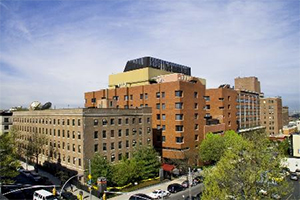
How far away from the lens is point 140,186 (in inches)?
1984

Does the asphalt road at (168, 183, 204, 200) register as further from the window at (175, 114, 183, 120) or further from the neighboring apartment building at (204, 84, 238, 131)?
the neighboring apartment building at (204, 84, 238, 131)

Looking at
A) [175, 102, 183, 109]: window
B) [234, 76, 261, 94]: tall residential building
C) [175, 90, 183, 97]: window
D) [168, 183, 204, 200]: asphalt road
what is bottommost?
[168, 183, 204, 200]: asphalt road

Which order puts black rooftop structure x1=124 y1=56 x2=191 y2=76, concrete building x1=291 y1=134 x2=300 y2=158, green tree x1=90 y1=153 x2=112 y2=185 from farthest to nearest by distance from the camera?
1. black rooftop structure x1=124 y1=56 x2=191 y2=76
2. concrete building x1=291 y1=134 x2=300 y2=158
3. green tree x1=90 y1=153 x2=112 y2=185

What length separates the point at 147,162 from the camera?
5434 centimetres

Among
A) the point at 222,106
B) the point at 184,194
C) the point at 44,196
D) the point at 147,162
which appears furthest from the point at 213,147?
the point at 44,196

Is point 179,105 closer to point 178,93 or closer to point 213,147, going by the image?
point 178,93

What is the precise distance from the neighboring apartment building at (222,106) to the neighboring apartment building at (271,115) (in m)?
52.0

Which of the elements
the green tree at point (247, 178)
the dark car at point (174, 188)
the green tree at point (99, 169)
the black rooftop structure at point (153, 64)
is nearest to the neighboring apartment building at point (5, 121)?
the black rooftop structure at point (153, 64)

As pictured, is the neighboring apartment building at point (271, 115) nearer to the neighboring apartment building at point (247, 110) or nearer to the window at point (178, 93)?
the neighboring apartment building at point (247, 110)

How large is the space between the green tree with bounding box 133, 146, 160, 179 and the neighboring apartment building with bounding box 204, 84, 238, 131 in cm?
3748

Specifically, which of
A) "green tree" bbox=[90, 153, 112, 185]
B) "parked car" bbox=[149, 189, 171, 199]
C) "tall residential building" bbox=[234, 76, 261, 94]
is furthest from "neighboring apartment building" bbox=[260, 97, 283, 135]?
"green tree" bbox=[90, 153, 112, 185]

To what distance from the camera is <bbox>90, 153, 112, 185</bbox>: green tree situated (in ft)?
153

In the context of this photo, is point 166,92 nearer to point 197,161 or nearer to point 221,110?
point 197,161

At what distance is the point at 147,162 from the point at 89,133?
13.6 m
